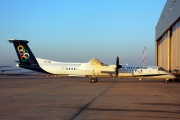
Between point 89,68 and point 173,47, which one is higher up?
point 173,47

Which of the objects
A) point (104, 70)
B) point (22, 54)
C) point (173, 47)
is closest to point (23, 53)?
point (22, 54)

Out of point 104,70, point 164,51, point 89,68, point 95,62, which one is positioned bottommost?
point 104,70

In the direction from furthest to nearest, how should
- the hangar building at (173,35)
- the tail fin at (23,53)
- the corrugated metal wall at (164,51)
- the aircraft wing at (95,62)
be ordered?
the corrugated metal wall at (164,51) < the hangar building at (173,35) < the tail fin at (23,53) < the aircraft wing at (95,62)

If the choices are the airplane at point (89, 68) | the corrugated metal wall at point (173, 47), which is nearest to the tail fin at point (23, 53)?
the airplane at point (89, 68)

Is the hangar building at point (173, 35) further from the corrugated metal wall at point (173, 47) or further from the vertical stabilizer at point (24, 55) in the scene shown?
the vertical stabilizer at point (24, 55)

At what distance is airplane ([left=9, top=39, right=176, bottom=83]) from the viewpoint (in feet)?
129

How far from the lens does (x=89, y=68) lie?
3991cm

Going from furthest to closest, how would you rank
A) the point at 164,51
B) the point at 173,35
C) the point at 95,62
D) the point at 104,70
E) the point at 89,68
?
the point at 164,51 → the point at 173,35 → the point at 89,68 → the point at 104,70 → the point at 95,62

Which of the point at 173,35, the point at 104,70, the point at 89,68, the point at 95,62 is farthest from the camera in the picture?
the point at 173,35

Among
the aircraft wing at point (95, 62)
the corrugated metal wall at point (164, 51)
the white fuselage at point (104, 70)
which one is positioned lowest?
the white fuselage at point (104, 70)

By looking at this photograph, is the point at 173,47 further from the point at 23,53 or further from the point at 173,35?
the point at 23,53

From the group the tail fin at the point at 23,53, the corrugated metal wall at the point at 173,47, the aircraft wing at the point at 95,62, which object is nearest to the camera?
the aircraft wing at the point at 95,62

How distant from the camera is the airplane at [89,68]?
129 feet

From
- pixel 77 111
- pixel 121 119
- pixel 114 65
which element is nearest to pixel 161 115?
pixel 121 119
